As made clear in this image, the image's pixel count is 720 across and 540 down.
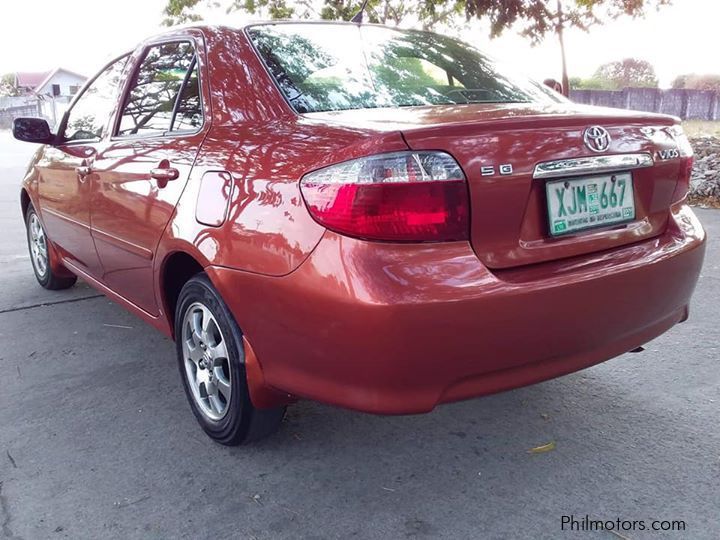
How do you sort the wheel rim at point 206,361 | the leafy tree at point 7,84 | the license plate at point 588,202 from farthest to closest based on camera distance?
1. the leafy tree at point 7,84
2. the wheel rim at point 206,361
3. the license plate at point 588,202

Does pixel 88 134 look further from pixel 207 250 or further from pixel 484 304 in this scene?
pixel 484 304

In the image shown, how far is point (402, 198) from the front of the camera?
1.84 m

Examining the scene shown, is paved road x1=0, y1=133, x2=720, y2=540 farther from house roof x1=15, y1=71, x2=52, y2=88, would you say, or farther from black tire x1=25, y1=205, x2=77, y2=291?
house roof x1=15, y1=71, x2=52, y2=88

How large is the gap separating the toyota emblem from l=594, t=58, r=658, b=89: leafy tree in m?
40.8

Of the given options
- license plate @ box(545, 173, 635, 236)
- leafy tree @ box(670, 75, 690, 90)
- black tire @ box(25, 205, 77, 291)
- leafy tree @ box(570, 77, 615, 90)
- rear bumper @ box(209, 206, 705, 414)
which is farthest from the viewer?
leafy tree @ box(570, 77, 615, 90)

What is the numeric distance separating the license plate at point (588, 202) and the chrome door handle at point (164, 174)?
1.40 m

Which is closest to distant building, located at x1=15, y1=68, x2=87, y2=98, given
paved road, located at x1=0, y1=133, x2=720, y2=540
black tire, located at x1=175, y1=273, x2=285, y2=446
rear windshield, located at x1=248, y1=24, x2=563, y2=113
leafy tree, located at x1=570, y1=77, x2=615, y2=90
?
leafy tree, located at x1=570, y1=77, x2=615, y2=90

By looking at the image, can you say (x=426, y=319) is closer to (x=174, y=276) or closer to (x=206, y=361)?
(x=206, y=361)

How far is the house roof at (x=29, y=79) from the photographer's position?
7719cm

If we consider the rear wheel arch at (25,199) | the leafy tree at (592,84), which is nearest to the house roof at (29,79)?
the leafy tree at (592,84)

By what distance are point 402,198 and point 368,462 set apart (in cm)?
112

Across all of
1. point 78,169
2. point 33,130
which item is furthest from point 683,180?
point 33,130

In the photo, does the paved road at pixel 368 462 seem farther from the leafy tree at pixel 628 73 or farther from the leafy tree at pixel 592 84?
the leafy tree at pixel 628 73

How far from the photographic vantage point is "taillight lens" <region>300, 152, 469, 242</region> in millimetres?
1843
